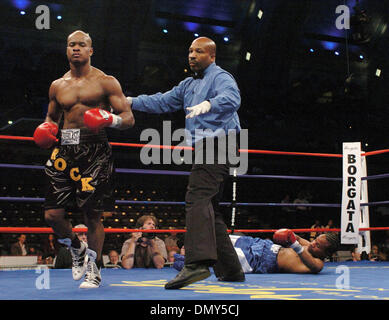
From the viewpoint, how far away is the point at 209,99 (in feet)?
7.11

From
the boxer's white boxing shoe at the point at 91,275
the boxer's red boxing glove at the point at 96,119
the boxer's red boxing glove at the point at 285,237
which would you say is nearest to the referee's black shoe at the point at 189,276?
the boxer's white boxing shoe at the point at 91,275

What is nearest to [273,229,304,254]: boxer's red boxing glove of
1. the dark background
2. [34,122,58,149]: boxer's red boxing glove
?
[34,122,58,149]: boxer's red boxing glove

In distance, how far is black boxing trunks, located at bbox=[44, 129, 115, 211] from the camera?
2.29 meters

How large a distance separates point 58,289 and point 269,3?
9.01 meters

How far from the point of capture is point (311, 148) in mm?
11016

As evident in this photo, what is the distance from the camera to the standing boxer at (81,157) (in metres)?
2.30

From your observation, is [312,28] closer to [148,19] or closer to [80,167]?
[148,19]

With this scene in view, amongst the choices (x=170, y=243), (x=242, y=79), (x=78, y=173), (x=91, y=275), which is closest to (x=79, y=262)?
(x=91, y=275)

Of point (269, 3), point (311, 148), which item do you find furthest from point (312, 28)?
point (311, 148)

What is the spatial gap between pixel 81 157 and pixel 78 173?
0.24 feet

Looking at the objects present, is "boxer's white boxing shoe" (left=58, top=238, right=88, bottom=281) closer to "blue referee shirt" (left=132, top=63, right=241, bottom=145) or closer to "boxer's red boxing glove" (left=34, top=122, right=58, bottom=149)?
Result: "boxer's red boxing glove" (left=34, top=122, right=58, bottom=149)

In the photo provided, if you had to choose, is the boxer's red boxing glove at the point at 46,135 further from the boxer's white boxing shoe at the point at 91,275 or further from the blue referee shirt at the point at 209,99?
the boxer's white boxing shoe at the point at 91,275

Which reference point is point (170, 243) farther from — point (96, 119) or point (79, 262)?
point (96, 119)

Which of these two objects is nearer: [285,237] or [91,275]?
[91,275]
